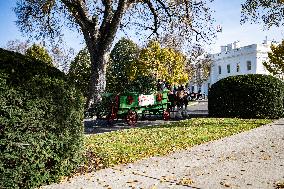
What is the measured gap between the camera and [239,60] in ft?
250

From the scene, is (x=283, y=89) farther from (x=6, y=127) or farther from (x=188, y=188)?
(x=6, y=127)

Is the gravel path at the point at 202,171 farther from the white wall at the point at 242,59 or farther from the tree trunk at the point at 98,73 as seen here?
the white wall at the point at 242,59

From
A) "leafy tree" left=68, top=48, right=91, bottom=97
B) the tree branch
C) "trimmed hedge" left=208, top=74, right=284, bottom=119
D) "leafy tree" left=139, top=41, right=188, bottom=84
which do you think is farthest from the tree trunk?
"leafy tree" left=139, top=41, right=188, bottom=84

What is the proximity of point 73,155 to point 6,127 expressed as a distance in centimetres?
181

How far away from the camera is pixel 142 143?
1126cm

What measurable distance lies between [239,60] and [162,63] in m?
Result: 33.7

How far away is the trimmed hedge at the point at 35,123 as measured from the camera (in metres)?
5.99

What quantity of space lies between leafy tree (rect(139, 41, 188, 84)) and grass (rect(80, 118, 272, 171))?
2963 centimetres

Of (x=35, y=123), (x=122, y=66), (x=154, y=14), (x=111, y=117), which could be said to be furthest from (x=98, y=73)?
(x=35, y=123)

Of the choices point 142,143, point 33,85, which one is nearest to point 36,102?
point 33,85

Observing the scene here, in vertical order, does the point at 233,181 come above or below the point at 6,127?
below

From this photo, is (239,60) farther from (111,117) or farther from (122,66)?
(111,117)

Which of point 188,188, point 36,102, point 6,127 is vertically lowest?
point 188,188

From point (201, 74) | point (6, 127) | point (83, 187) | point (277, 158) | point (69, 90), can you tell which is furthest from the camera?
point (201, 74)
